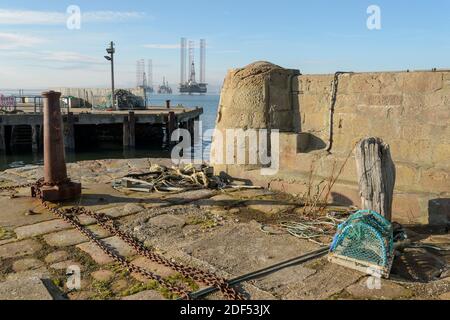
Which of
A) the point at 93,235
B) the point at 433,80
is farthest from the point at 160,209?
the point at 433,80

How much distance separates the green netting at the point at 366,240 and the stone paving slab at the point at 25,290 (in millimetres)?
2608

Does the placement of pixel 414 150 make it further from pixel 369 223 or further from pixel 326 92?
pixel 369 223

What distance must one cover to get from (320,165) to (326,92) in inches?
48.0

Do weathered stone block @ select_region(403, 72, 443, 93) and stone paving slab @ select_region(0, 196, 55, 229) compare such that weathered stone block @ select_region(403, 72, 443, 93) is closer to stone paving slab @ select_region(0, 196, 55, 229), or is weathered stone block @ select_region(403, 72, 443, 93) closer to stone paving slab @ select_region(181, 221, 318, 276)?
stone paving slab @ select_region(181, 221, 318, 276)

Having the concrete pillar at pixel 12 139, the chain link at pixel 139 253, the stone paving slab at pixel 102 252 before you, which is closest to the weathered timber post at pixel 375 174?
the chain link at pixel 139 253

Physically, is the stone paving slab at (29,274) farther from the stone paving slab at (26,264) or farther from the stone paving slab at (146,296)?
the stone paving slab at (146,296)

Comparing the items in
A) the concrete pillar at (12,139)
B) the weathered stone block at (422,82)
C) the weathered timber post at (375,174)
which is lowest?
the concrete pillar at (12,139)

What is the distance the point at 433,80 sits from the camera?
5.82 meters

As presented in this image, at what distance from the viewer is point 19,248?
4.71 meters

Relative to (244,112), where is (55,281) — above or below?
below

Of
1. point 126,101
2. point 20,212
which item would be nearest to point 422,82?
point 20,212

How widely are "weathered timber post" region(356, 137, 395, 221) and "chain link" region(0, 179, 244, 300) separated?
1.92m

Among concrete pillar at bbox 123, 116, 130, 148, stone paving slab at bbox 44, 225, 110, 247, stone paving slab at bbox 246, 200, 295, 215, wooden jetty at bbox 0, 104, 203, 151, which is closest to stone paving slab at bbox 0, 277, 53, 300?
stone paving slab at bbox 44, 225, 110, 247

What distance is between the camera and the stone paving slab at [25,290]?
3473 millimetres
